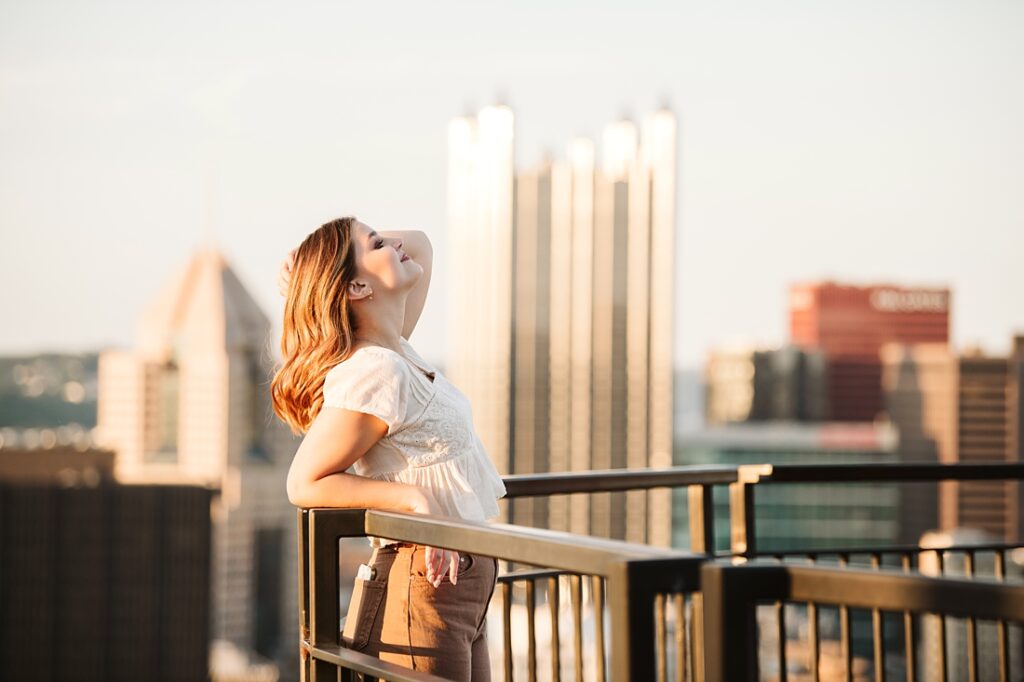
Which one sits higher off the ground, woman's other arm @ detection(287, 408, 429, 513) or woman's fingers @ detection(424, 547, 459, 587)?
woman's other arm @ detection(287, 408, 429, 513)

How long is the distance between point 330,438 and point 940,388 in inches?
3731

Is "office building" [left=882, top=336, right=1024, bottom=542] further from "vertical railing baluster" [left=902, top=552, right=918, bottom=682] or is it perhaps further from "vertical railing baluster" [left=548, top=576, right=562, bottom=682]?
"vertical railing baluster" [left=902, top=552, right=918, bottom=682]

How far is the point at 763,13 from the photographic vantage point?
281 feet

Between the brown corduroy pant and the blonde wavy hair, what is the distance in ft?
0.89

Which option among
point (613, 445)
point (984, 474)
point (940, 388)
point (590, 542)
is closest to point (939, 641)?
point (590, 542)

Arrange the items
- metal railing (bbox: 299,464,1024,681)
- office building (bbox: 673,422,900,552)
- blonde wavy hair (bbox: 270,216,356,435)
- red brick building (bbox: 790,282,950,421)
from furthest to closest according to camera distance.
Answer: red brick building (bbox: 790,282,950,421) → office building (bbox: 673,422,900,552) → blonde wavy hair (bbox: 270,216,356,435) → metal railing (bbox: 299,464,1024,681)

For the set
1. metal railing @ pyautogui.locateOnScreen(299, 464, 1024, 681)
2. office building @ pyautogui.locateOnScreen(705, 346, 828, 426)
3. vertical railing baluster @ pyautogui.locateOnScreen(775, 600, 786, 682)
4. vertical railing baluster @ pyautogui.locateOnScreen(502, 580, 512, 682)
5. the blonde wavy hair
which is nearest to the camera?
metal railing @ pyautogui.locateOnScreen(299, 464, 1024, 681)

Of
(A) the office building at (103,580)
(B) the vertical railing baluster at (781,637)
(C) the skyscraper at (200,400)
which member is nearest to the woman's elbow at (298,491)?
(B) the vertical railing baluster at (781,637)

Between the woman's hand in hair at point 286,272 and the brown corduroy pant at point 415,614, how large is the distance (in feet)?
1.37

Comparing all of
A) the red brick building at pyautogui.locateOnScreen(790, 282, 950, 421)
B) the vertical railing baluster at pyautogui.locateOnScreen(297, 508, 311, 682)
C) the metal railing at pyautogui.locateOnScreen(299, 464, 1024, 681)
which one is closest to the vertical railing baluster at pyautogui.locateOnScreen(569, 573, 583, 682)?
the metal railing at pyautogui.locateOnScreen(299, 464, 1024, 681)

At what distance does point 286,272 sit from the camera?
2.19 m

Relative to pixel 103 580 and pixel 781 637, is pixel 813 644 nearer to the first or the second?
pixel 781 637

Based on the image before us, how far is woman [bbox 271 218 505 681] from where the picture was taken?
2.00 metres

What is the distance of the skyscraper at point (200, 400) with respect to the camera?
10206 centimetres
